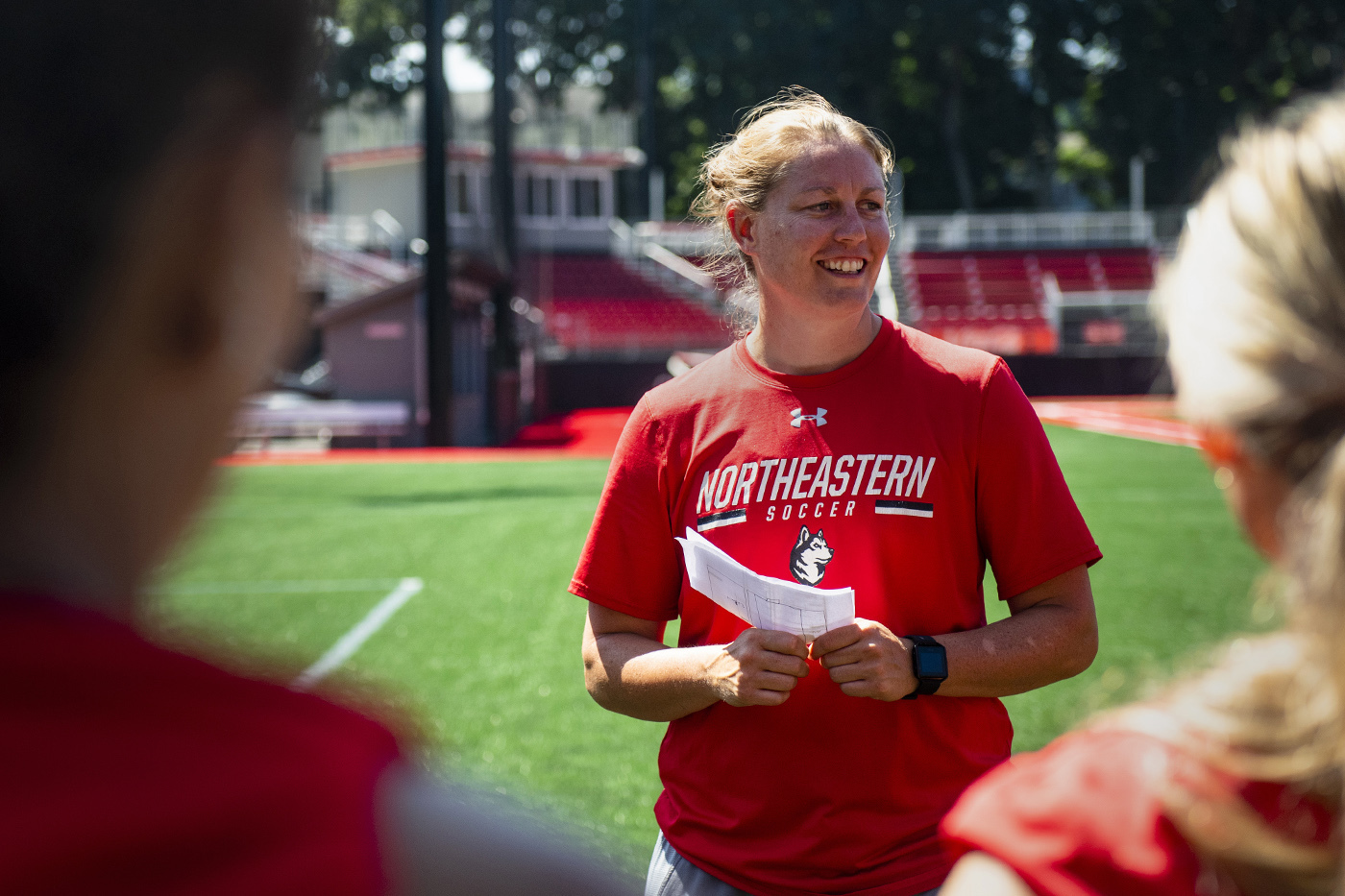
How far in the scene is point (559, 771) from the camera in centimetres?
531

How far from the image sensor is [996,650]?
209cm

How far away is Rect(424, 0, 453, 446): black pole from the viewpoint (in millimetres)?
18234

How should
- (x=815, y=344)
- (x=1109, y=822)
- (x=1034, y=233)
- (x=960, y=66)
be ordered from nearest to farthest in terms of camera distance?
1. (x=1109, y=822)
2. (x=815, y=344)
3. (x=1034, y=233)
4. (x=960, y=66)

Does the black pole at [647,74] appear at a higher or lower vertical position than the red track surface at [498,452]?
higher

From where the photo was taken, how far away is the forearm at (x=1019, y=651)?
→ 2.07 m

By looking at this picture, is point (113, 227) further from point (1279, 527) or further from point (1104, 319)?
point (1104, 319)

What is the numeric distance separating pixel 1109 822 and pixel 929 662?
1.20 metres

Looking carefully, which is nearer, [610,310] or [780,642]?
[780,642]

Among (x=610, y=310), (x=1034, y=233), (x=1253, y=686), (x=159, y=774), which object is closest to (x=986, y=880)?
(x=1253, y=686)

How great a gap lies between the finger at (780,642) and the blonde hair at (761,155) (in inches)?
33.7

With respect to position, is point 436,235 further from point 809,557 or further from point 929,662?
point 929,662

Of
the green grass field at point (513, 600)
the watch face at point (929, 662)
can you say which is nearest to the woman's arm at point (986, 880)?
the green grass field at point (513, 600)

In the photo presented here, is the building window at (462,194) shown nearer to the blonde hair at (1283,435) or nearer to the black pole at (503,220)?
the black pole at (503,220)

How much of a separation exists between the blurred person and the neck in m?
1.75
